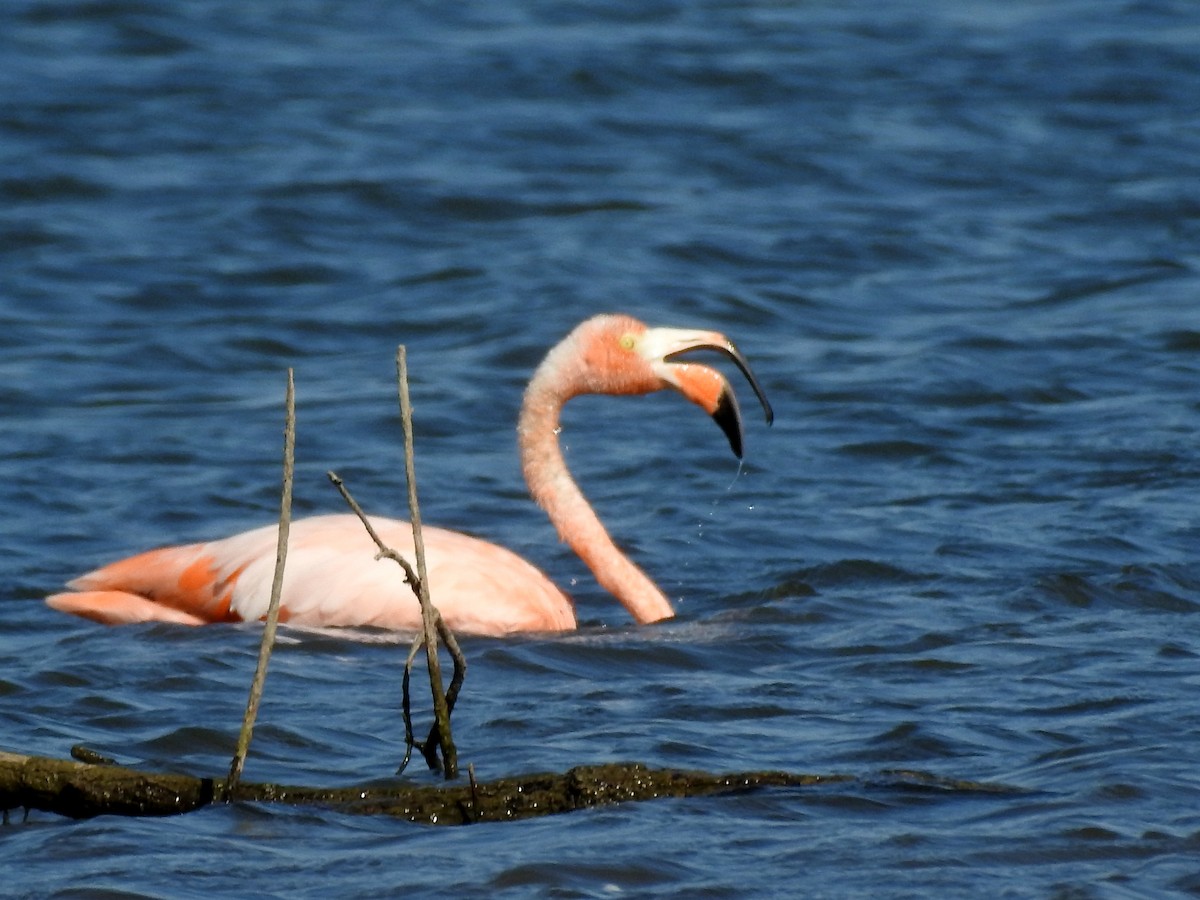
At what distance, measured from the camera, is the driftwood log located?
4.12 metres

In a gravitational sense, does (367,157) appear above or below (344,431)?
above

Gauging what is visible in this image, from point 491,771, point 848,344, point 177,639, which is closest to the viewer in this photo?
point 491,771

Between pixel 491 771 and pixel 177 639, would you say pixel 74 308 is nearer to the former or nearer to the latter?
pixel 177 639

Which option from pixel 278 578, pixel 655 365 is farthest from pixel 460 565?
pixel 278 578

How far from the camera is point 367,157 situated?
13.8 meters

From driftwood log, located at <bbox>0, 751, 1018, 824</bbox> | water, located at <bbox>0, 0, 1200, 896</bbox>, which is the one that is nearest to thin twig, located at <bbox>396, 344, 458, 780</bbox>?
driftwood log, located at <bbox>0, 751, 1018, 824</bbox>

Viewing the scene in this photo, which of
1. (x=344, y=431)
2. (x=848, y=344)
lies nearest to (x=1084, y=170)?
(x=848, y=344)

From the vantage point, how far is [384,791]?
441cm

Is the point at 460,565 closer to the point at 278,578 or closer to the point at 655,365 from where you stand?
the point at 655,365

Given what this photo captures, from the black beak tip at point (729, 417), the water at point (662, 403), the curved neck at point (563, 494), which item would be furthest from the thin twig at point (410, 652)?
the black beak tip at point (729, 417)

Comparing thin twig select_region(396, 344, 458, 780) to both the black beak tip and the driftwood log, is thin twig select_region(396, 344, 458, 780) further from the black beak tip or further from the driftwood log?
the black beak tip

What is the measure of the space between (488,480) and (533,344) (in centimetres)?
200

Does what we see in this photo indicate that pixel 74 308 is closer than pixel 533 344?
No

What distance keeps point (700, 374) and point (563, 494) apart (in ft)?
2.12
